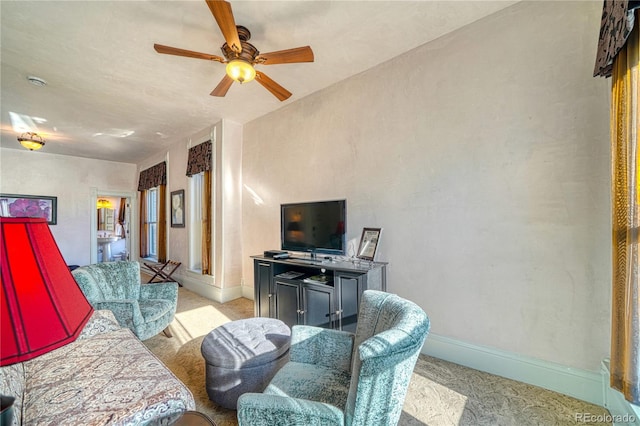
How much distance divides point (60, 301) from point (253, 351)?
1405mm

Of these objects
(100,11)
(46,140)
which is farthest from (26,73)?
(46,140)

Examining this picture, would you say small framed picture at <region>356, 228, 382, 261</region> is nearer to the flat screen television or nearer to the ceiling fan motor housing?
the flat screen television

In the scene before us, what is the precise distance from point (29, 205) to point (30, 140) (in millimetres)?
2031

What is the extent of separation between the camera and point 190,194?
17.0 ft

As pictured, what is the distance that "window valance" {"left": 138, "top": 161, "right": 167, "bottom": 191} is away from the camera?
5898 millimetres

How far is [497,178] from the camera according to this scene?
2176 mm

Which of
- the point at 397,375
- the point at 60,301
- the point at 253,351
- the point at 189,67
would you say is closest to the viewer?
the point at 60,301

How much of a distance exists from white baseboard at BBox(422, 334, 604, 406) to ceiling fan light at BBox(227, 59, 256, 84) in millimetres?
2865

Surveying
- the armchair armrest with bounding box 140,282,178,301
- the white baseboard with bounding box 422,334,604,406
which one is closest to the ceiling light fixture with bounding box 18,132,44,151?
the armchair armrest with bounding box 140,282,178,301

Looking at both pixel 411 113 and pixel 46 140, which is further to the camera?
pixel 46 140

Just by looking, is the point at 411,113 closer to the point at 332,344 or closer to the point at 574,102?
the point at 574,102

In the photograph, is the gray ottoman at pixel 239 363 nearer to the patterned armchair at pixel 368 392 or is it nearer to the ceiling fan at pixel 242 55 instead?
the patterned armchair at pixel 368 392

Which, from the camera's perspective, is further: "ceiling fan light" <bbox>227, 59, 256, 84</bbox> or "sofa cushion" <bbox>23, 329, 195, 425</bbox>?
"ceiling fan light" <bbox>227, 59, 256, 84</bbox>

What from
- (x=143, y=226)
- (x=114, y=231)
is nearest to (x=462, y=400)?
(x=143, y=226)
